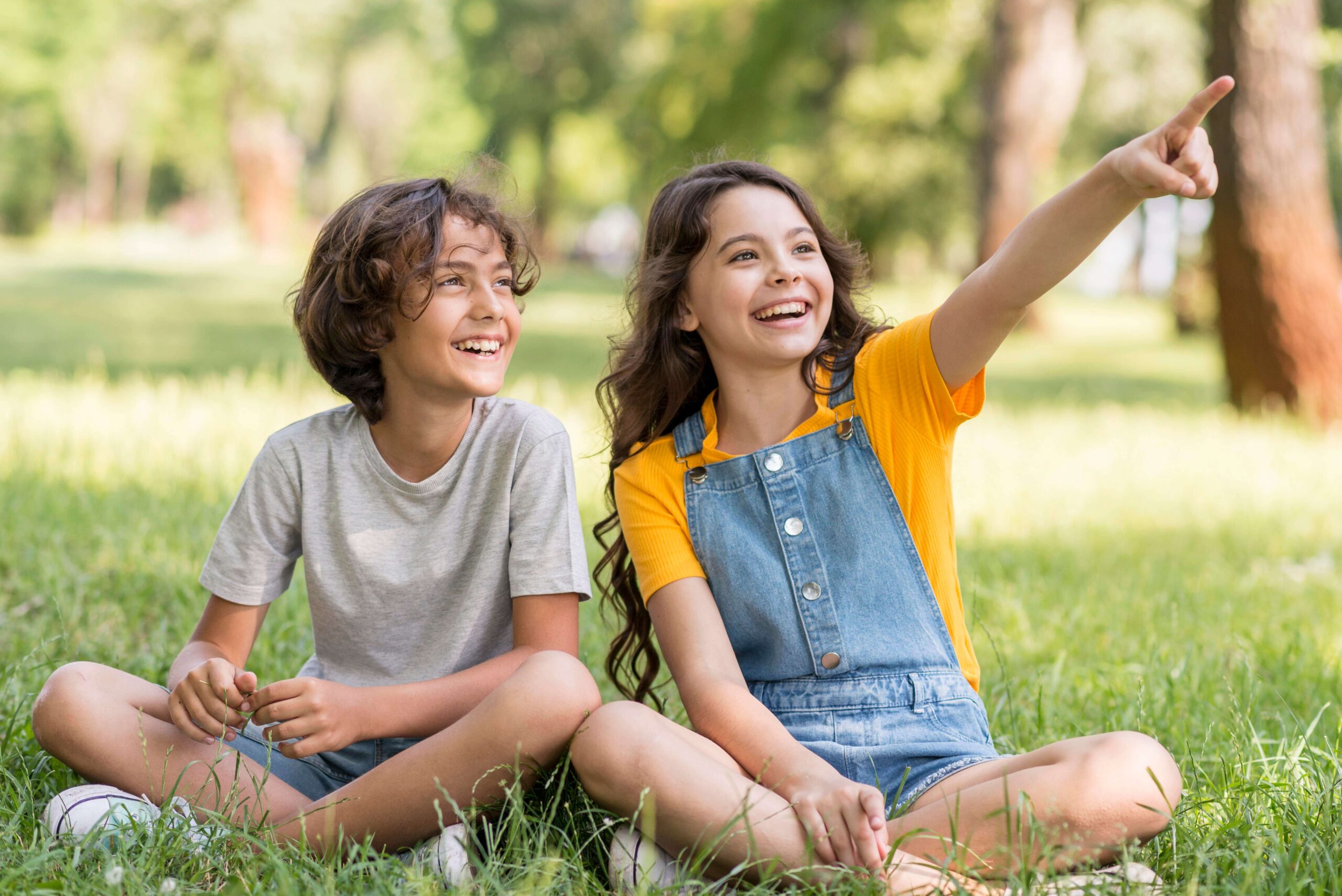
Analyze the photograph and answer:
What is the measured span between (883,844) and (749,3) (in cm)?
2007

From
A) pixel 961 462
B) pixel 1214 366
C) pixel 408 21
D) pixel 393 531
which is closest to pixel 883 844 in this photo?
pixel 393 531

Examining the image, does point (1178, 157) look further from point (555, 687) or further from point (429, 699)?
point (429, 699)

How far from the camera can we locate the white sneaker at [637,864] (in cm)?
190

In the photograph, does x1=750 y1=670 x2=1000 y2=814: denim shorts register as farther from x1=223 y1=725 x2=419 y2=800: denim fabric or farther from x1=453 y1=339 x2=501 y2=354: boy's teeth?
x1=453 y1=339 x2=501 y2=354: boy's teeth

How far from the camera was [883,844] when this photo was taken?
185 centimetres

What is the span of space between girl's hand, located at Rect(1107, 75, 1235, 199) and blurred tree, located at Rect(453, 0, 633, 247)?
28.0 meters

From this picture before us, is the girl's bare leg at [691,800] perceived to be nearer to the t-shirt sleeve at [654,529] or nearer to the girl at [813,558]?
the girl at [813,558]

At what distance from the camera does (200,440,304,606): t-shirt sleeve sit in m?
2.36

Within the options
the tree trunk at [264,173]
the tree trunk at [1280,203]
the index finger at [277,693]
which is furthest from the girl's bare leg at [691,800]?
the tree trunk at [264,173]

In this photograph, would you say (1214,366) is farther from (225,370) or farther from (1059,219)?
(1059,219)

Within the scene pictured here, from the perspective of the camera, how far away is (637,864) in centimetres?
191

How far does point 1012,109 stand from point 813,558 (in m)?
12.1

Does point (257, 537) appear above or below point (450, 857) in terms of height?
above

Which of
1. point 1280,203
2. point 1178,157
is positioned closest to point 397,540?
point 1178,157
